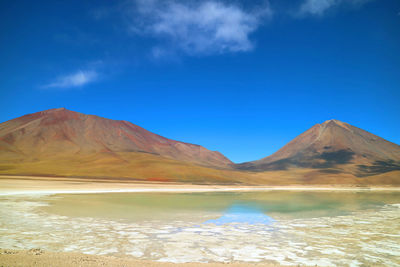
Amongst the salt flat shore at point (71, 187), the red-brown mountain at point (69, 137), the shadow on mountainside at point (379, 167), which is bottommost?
the salt flat shore at point (71, 187)

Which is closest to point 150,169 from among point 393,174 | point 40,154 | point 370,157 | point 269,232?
point 40,154

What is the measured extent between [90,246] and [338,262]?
21.1ft

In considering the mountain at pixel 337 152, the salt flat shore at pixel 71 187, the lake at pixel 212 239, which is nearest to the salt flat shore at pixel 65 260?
the lake at pixel 212 239

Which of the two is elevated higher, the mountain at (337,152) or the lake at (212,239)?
the mountain at (337,152)

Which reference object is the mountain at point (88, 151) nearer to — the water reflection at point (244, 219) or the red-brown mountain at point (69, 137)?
the red-brown mountain at point (69, 137)

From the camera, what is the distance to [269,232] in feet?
34.9

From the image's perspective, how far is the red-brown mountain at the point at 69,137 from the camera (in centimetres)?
12206

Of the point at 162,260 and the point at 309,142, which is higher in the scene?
the point at 309,142

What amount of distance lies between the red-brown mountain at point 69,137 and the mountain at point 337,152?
61251 mm

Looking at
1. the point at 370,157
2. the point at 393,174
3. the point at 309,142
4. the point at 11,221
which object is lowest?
the point at 11,221

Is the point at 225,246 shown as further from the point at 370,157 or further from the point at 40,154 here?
the point at 370,157

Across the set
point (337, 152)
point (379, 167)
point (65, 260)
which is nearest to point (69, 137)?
point (337, 152)

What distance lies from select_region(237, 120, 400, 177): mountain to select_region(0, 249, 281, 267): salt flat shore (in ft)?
401

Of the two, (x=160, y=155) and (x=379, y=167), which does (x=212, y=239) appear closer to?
(x=379, y=167)
